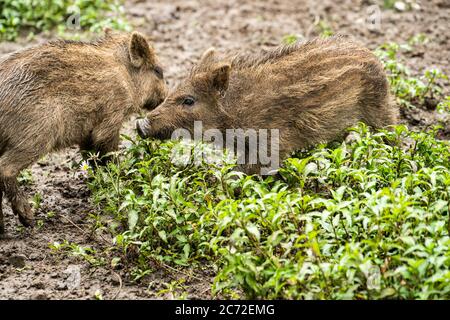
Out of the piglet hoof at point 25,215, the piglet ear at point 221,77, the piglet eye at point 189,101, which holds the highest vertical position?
the piglet ear at point 221,77

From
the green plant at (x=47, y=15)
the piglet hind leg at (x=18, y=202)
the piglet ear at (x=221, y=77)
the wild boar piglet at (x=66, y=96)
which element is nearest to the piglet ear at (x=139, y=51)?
the wild boar piglet at (x=66, y=96)

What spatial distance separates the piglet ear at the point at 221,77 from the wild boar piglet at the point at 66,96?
931 mm

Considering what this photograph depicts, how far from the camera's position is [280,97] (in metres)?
7.37

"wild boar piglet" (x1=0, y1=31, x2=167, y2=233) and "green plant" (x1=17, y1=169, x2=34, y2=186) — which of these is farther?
"green plant" (x1=17, y1=169, x2=34, y2=186)

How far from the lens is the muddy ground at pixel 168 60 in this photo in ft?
19.8

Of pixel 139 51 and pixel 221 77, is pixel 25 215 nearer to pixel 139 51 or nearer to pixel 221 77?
pixel 139 51

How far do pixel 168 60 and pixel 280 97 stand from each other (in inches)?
135

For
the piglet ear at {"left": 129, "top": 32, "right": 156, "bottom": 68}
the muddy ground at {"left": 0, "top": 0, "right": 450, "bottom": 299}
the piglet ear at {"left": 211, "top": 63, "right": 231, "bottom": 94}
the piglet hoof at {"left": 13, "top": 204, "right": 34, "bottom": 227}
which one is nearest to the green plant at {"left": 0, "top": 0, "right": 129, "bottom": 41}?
the muddy ground at {"left": 0, "top": 0, "right": 450, "bottom": 299}

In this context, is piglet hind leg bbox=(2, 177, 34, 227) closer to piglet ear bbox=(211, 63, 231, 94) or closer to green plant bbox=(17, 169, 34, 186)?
green plant bbox=(17, 169, 34, 186)

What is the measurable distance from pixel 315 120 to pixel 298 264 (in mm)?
2627

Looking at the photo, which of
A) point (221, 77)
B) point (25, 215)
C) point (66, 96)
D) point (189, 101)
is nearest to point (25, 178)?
point (25, 215)

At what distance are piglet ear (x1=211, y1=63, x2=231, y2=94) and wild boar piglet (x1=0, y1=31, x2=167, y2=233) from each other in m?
0.93

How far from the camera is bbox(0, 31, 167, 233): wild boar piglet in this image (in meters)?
6.55

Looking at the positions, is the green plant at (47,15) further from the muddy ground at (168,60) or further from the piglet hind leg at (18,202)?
the piglet hind leg at (18,202)
